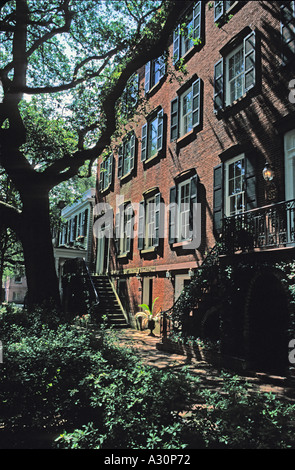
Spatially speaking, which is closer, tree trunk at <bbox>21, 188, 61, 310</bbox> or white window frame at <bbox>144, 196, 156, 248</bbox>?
tree trunk at <bbox>21, 188, 61, 310</bbox>

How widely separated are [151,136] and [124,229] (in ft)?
16.4

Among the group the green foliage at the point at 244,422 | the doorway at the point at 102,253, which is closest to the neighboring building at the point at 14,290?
the doorway at the point at 102,253

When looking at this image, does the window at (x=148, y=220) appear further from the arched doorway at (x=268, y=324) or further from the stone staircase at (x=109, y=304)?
the arched doorway at (x=268, y=324)

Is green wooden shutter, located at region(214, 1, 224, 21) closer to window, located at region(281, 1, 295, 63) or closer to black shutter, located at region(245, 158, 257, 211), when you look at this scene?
window, located at region(281, 1, 295, 63)

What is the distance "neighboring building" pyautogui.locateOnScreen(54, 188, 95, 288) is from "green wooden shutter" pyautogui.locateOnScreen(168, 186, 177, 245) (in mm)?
10461

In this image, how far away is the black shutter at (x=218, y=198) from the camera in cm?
1213

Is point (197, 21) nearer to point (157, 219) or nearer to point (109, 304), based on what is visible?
point (157, 219)

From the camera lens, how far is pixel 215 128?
1308cm

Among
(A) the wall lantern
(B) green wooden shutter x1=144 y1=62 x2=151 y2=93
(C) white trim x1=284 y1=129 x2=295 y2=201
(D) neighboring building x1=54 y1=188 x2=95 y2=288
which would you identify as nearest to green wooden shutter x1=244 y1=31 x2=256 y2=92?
(C) white trim x1=284 y1=129 x2=295 y2=201

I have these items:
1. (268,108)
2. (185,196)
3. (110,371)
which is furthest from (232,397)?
(185,196)

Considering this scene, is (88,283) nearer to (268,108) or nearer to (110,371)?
(268,108)

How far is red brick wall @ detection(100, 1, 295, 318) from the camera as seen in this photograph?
34.3 ft

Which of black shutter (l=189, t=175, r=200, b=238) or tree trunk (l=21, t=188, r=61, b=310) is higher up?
black shutter (l=189, t=175, r=200, b=238)

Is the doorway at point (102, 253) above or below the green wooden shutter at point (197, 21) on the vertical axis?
below
